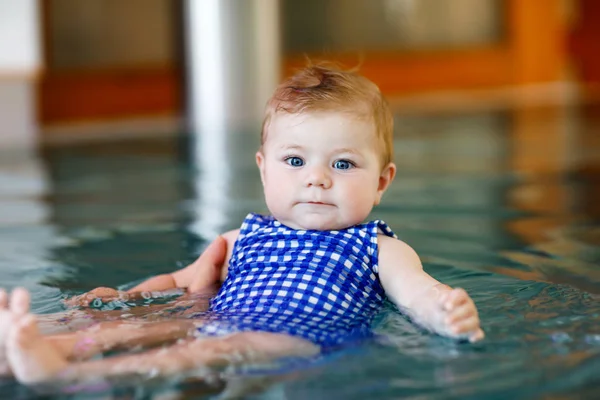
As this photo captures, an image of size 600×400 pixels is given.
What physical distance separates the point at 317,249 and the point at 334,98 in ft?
0.75

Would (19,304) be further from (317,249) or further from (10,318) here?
(317,249)

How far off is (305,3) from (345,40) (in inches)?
19.6

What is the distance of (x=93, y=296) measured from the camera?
5.13 ft

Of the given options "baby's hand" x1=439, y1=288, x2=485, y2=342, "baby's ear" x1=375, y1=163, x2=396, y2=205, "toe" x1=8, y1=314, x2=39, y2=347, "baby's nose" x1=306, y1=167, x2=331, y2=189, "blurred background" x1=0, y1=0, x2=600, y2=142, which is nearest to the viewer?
"toe" x1=8, y1=314, x2=39, y2=347

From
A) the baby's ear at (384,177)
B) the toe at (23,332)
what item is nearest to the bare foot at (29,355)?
the toe at (23,332)

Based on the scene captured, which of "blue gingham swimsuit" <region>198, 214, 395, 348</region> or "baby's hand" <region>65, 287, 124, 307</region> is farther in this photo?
"baby's hand" <region>65, 287, 124, 307</region>

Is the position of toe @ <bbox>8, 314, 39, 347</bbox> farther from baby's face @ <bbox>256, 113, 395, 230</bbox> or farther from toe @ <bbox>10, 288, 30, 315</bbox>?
baby's face @ <bbox>256, 113, 395, 230</bbox>

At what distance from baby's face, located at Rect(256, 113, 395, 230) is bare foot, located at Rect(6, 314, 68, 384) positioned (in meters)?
0.50

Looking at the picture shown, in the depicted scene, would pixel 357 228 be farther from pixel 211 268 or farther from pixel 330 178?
pixel 211 268

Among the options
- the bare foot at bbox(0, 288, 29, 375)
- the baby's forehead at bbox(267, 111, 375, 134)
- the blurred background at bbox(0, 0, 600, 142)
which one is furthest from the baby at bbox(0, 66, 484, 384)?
the blurred background at bbox(0, 0, 600, 142)

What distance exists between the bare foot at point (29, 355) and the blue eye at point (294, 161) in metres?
0.52

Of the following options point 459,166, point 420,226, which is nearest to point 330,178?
point 420,226

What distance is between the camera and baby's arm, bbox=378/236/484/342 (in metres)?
1.25

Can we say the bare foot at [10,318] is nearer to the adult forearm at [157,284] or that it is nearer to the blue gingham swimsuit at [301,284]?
the blue gingham swimsuit at [301,284]
